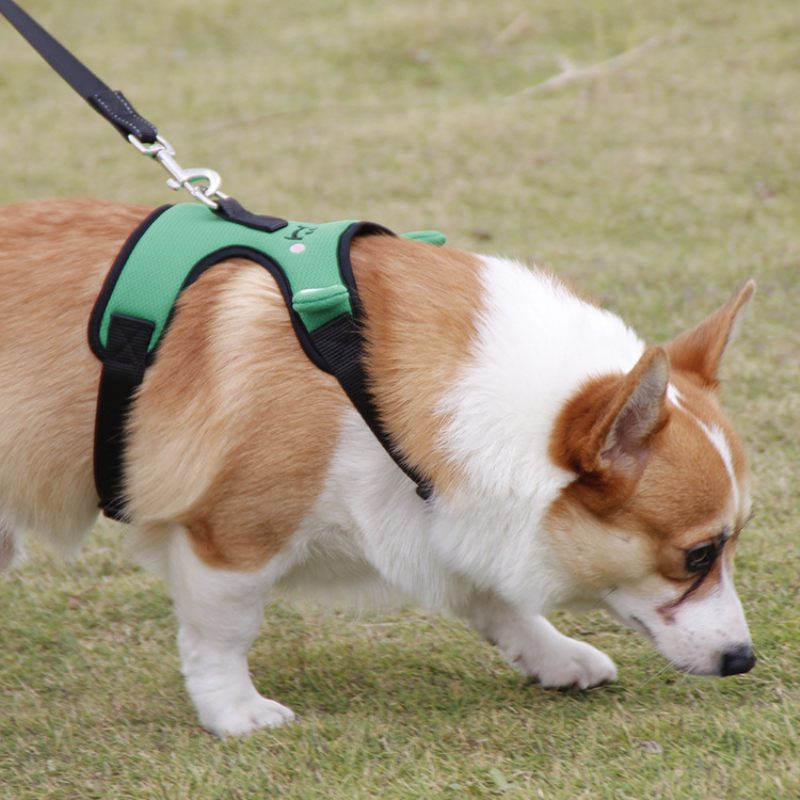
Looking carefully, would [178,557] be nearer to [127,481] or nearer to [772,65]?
[127,481]

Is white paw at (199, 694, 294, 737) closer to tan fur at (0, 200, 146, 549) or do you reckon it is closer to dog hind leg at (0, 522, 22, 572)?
tan fur at (0, 200, 146, 549)

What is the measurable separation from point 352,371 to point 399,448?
0.20 meters

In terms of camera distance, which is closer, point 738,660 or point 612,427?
point 612,427

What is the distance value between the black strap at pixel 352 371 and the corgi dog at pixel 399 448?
1.0 inches

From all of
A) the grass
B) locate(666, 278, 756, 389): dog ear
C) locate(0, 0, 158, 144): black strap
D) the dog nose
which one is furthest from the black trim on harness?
the dog nose

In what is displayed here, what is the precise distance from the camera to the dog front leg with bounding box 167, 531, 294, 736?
116 inches

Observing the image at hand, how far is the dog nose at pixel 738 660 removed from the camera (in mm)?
2807

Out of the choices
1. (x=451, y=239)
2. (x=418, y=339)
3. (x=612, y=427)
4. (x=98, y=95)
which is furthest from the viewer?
(x=451, y=239)

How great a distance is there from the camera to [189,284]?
2.90 metres

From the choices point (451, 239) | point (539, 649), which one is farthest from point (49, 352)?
point (451, 239)

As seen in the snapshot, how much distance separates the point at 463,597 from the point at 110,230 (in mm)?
1223

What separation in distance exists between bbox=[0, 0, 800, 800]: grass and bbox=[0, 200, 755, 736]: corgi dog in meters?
0.26

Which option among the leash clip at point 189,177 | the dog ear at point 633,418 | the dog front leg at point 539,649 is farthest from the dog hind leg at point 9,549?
the dog ear at point 633,418

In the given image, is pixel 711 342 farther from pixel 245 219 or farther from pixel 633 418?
pixel 245 219
